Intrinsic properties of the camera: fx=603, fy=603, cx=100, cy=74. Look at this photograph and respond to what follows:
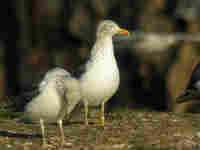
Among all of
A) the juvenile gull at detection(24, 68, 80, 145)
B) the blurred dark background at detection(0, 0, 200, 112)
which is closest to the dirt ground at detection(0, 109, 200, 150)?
the juvenile gull at detection(24, 68, 80, 145)

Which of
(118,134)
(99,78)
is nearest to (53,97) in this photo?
(118,134)

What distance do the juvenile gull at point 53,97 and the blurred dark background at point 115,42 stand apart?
38.1 ft

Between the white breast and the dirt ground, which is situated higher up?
the white breast

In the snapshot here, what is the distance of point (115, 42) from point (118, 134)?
15.0 m

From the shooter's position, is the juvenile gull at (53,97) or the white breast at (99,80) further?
the white breast at (99,80)

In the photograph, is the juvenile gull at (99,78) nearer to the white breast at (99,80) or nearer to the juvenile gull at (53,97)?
the white breast at (99,80)

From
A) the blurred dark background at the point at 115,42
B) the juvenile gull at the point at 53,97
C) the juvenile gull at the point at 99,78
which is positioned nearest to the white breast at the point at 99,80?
the juvenile gull at the point at 99,78

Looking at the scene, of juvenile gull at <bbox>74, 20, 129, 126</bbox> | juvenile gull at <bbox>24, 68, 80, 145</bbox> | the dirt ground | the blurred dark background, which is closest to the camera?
juvenile gull at <bbox>24, 68, 80, 145</bbox>

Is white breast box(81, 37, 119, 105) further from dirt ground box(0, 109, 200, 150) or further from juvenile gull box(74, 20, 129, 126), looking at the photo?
dirt ground box(0, 109, 200, 150)

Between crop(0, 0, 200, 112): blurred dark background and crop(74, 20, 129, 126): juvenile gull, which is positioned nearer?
crop(74, 20, 129, 126): juvenile gull

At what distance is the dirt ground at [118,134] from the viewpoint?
796 centimetres

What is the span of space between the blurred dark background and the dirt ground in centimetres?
967

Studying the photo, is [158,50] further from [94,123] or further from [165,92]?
[94,123]

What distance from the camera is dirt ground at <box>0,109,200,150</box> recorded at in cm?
796
